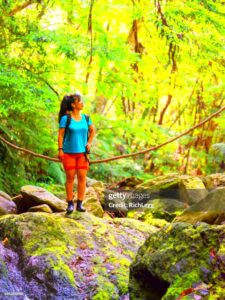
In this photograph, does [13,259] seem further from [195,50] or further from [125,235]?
[195,50]

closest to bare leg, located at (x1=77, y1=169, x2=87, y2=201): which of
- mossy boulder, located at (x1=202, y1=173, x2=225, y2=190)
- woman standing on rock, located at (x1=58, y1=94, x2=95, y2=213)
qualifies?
woman standing on rock, located at (x1=58, y1=94, x2=95, y2=213)

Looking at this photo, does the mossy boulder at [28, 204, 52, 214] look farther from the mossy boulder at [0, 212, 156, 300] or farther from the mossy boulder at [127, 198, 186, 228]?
the mossy boulder at [127, 198, 186, 228]

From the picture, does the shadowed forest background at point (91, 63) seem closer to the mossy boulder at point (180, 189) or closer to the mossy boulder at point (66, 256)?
the mossy boulder at point (180, 189)

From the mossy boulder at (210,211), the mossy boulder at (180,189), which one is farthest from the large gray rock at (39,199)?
the mossy boulder at (180,189)

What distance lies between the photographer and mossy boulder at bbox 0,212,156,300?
356 centimetres

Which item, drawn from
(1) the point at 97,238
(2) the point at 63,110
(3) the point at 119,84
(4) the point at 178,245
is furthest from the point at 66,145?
(3) the point at 119,84

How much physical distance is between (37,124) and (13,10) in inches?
99.4

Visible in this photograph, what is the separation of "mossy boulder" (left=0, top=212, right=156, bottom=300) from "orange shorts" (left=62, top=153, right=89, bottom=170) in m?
0.62

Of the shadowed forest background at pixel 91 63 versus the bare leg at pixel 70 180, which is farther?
the shadowed forest background at pixel 91 63

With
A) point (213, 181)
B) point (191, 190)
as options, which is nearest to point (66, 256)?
point (191, 190)

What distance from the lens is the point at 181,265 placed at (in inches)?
105

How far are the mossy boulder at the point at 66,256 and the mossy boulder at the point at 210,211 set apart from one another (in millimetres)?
1041

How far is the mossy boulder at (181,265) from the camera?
243 centimetres

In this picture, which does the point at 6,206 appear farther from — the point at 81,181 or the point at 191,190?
the point at 191,190
